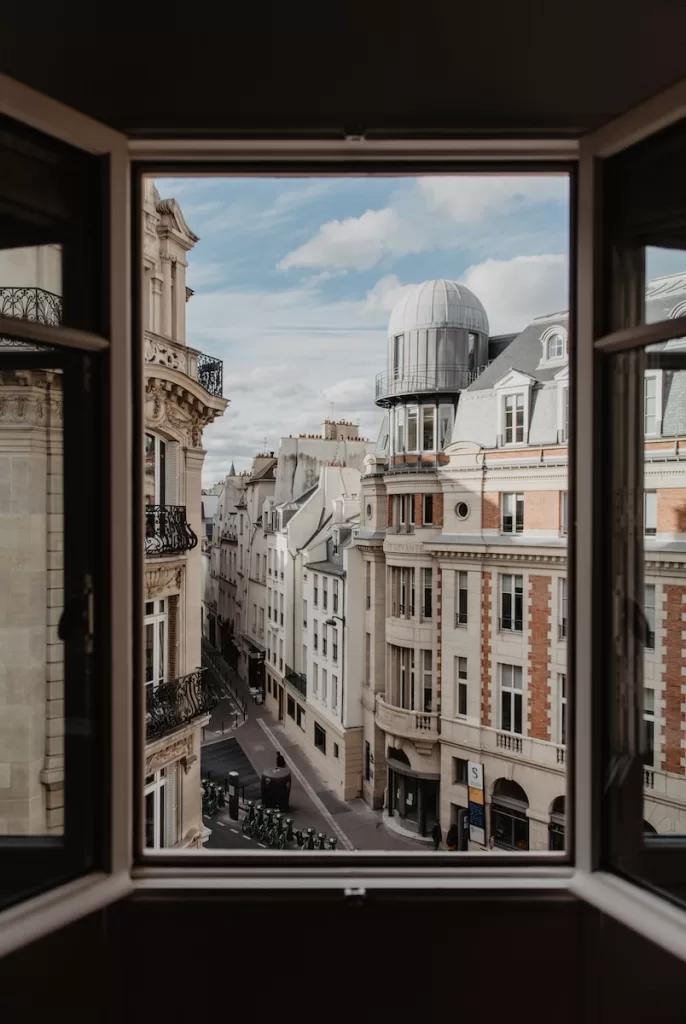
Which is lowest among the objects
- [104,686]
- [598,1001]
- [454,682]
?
[454,682]

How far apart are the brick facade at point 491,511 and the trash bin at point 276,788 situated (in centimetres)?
328

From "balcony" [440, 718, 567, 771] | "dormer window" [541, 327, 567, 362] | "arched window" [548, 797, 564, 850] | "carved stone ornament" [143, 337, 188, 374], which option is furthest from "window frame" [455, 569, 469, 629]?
"arched window" [548, 797, 564, 850]

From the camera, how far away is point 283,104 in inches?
37.6

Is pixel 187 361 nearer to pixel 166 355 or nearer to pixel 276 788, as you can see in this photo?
pixel 166 355

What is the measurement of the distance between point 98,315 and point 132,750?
0.72 metres

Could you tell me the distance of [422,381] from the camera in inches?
273

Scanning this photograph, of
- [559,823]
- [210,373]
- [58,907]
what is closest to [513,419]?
[210,373]

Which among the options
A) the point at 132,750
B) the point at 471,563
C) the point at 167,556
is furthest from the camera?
the point at 471,563

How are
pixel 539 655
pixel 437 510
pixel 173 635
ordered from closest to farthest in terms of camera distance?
pixel 173 635 < pixel 539 655 < pixel 437 510

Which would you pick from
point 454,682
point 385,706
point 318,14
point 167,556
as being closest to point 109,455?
point 318,14

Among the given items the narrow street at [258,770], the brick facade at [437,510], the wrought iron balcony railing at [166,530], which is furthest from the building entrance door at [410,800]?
the wrought iron balcony railing at [166,530]

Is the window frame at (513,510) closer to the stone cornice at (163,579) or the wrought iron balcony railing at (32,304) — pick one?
the stone cornice at (163,579)

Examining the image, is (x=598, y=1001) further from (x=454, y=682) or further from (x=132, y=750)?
(x=454, y=682)

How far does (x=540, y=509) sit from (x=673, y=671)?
5.15m
